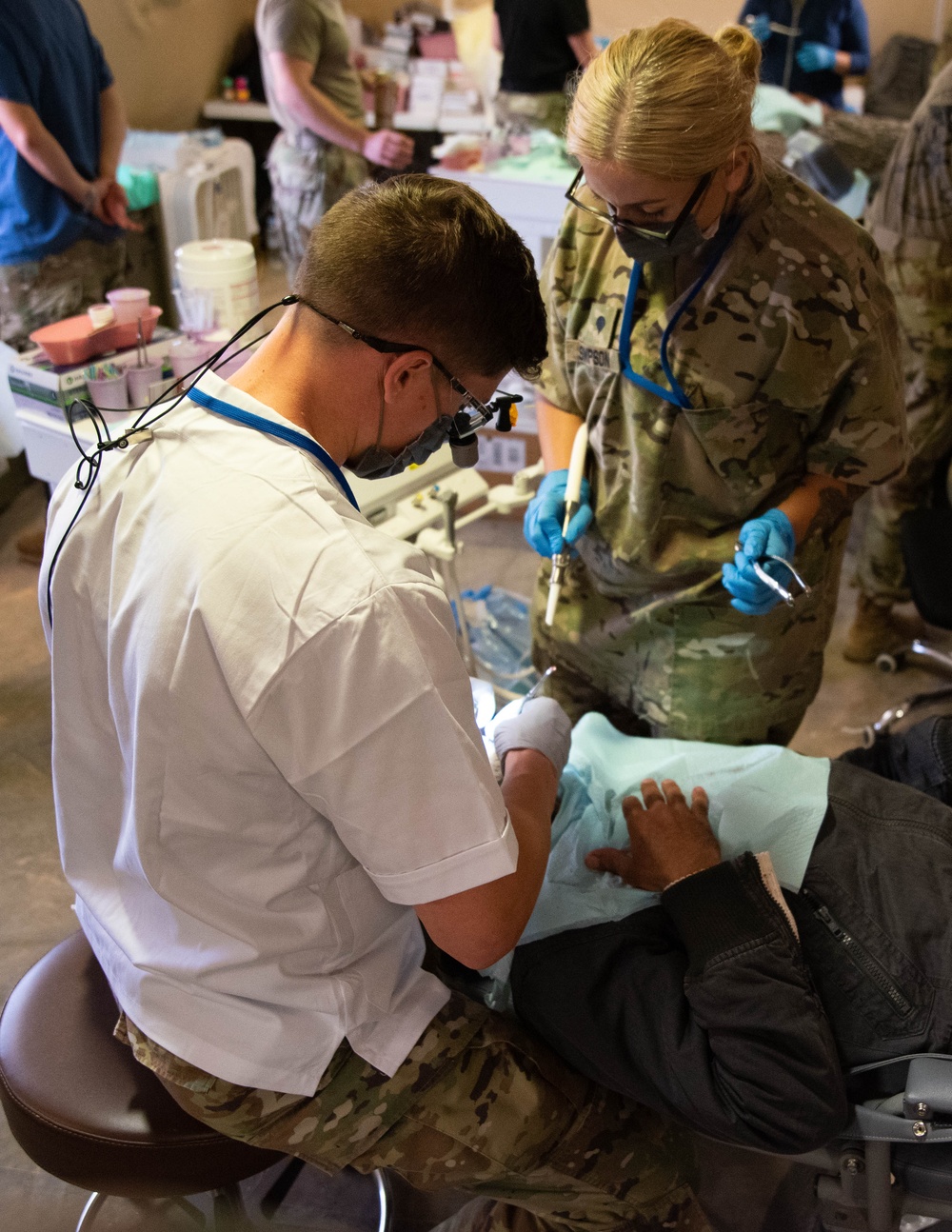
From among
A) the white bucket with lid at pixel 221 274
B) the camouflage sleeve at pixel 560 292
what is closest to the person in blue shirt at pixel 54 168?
the white bucket with lid at pixel 221 274

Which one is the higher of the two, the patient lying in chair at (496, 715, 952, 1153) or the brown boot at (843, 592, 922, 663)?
the patient lying in chair at (496, 715, 952, 1153)

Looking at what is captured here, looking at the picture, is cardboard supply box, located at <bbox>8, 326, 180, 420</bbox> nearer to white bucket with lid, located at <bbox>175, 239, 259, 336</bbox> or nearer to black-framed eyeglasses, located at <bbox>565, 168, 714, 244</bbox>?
white bucket with lid, located at <bbox>175, 239, 259, 336</bbox>

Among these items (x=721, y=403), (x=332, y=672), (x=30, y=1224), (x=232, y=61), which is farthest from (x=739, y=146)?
(x=232, y=61)

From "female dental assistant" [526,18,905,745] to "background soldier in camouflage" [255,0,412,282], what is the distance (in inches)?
86.8

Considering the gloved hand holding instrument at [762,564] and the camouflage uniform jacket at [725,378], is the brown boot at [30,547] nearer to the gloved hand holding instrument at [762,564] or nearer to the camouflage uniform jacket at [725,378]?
the camouflage uniform jacket at [725,378]

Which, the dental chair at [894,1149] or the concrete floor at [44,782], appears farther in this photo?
the concrete floor at [44,782]

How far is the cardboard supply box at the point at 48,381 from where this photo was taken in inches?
85.4

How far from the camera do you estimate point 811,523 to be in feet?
5.30

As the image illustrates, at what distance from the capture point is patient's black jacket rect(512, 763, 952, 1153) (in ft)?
Answer: 3.86

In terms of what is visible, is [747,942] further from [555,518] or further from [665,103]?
[665,103]

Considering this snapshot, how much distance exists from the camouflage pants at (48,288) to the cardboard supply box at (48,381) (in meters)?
0.78

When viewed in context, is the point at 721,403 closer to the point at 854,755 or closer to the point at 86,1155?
the point at 854,755

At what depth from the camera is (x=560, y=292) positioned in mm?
1646

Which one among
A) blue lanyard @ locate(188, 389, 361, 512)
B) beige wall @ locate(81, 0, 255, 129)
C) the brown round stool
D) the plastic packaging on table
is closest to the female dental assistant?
blue lanyard @ locate(188, 389, 361, 512)
